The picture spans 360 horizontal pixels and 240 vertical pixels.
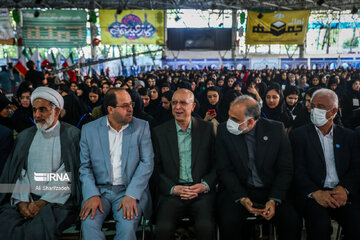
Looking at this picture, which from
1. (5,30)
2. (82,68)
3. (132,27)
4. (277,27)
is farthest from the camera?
(277,27)

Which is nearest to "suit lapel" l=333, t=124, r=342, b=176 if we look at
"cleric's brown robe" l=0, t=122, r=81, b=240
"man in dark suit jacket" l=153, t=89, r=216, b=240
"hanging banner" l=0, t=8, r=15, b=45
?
"man in dark suit jacket" l=153, t=89, r=216, b=240

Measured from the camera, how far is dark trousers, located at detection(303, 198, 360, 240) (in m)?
2.32

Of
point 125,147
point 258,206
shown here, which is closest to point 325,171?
point 258,206

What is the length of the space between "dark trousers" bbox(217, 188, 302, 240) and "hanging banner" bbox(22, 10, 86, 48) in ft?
45.3

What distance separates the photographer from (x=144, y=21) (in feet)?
44.8

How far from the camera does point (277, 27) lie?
49.4ft

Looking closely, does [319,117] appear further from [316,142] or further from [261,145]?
[261,145]

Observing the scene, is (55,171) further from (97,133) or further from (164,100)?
(164,100)

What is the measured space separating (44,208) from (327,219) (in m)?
2.30

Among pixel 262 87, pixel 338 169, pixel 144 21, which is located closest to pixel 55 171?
pixel 338 169

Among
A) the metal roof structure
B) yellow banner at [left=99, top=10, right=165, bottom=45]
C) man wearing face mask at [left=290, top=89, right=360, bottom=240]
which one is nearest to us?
man wearing face mask at [left=290, top=89, right=360, bottom=240]

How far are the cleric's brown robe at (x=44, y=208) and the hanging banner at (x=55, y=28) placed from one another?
1301 centimetres

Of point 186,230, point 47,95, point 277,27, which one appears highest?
point 277,27

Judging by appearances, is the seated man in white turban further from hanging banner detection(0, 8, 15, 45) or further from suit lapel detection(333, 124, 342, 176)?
hanging banner detection(0, 8, 15, 45)
